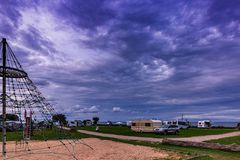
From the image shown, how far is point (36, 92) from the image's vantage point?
31.0 ft

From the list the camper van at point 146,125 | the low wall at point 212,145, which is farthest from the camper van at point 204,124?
the low wall at point 212,145

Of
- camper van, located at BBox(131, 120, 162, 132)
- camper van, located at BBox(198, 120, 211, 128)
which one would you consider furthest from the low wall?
camper van, located at BBox(198, 120, 211, 128)

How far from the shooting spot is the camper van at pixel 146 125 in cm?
4566

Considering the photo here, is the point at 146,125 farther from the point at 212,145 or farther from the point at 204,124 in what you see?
the point at 204,124

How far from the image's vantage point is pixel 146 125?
4659 centimetres

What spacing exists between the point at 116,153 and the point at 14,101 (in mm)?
9130

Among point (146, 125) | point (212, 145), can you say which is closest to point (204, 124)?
point (146, 125)

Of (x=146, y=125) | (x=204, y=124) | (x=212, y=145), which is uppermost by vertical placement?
(x=146, y=125)

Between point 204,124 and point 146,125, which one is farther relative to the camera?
point 204,124

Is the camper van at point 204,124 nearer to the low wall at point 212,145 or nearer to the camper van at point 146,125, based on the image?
the camper van at point 146,125

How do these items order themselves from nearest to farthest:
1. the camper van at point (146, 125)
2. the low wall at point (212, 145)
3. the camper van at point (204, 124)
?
the low wall at point (212, 145) < the camper van at point (146, 125) < the camper van at point (204, 124)

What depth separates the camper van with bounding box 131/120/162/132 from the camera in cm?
4566

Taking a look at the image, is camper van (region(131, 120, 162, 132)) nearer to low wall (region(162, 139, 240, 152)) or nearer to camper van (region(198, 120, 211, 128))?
low wall (region(162, 139, 240, 152))

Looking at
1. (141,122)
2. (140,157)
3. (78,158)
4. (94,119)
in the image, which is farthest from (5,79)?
(94,119)
